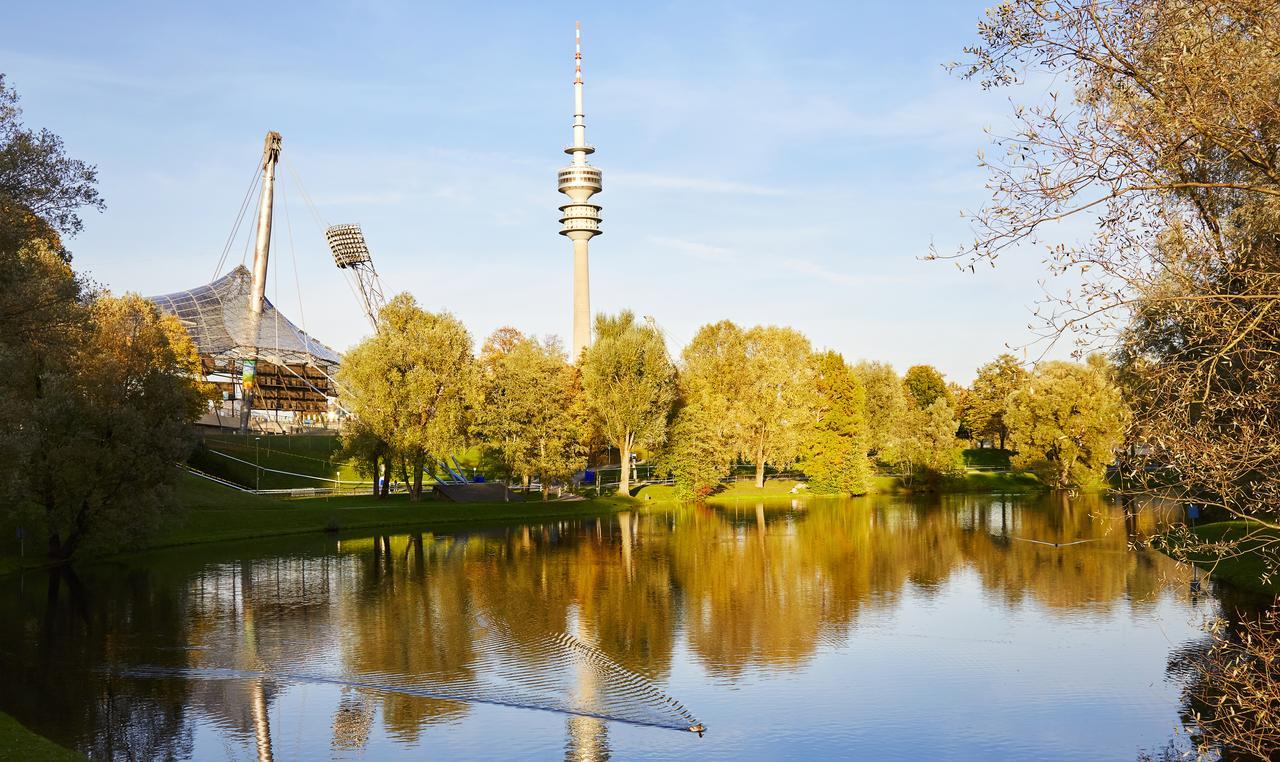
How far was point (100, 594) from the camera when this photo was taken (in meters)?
33.2

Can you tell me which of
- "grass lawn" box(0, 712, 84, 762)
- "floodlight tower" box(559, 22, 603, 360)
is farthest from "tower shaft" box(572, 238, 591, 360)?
"grass lawn" box(0, 712, 84, 762)

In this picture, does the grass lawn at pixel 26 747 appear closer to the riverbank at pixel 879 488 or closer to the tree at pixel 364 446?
the tree at pixel 364 446

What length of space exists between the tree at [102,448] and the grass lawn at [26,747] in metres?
20.4

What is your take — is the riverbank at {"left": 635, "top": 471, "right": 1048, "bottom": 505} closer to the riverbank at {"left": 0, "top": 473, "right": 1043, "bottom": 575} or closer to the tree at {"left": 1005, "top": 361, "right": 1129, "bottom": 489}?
the riverbank at {"left": 0, "top": 473, "right": 1043, "bottom": 575}

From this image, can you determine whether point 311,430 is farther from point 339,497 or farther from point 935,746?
point 935,746

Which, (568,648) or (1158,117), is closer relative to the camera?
(1158,117)

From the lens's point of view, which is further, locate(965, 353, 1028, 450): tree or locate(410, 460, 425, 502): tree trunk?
locate(965, 353, 1028, 450): tree

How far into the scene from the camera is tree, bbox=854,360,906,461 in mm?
92125

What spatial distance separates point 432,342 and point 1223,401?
5613 centimetres

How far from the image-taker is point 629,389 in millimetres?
73562

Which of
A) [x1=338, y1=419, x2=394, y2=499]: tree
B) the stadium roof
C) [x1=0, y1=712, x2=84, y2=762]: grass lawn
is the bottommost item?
[x1=0, y1=712, x2=84, y2=762]: grass lawn

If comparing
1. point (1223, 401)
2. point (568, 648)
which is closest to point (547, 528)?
point (568, 648)

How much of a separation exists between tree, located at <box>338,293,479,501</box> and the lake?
17205 mm

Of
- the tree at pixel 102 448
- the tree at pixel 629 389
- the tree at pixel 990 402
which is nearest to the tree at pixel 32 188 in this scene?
the tree at pixel 102 448
